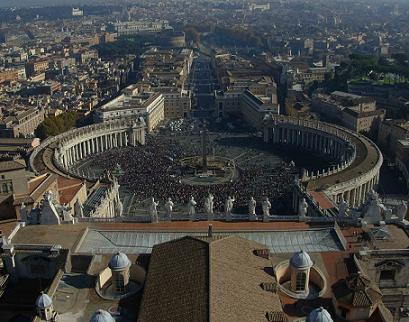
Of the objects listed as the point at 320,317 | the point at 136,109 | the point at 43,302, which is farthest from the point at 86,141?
the point at 320,317

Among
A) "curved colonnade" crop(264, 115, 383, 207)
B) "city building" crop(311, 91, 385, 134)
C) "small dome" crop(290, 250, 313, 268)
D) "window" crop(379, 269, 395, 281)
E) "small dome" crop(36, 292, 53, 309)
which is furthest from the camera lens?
"city building" crop(311, 91, 385, 134)

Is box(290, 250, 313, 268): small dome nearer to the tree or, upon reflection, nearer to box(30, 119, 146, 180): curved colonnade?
box(30, 119, 146, 180): curved colonnade

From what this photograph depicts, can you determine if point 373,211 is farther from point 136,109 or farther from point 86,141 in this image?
point 136,109

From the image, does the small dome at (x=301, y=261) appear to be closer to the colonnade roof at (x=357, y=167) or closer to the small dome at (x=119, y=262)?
the small dome at (x=119, y=262)

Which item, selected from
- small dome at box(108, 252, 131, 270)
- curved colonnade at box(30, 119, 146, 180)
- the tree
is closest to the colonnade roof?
small dome at box(108, 252, 131, 270)

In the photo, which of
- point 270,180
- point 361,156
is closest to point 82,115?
point 270,180

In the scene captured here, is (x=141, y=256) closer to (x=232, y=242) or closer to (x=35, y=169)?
(x=232, y=242)
